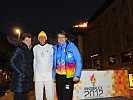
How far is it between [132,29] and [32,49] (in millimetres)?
21260

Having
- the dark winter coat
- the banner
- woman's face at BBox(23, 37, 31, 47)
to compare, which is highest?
woman's face at BBox(23, 37, 31, 47)

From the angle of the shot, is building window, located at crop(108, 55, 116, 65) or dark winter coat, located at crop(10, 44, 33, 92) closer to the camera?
dark winter coat, located at crop(10, 44, 33, 92)

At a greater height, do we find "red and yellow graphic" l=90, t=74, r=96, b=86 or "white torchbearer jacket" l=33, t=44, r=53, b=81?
"white torchbearer jacket" l=33, t=44, r=53, b=81

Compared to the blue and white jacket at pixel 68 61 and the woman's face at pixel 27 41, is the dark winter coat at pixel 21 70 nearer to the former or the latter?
the woman's face at pixel 27 41

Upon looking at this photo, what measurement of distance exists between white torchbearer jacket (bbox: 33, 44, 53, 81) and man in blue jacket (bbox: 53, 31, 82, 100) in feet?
0.89

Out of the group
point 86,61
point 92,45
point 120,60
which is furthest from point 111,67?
point 86,61

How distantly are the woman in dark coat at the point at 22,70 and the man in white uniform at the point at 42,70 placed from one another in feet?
0.72

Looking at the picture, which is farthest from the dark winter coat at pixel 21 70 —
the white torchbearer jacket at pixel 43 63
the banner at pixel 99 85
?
the banner at pixel 99 85

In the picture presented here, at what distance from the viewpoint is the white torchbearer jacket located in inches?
170

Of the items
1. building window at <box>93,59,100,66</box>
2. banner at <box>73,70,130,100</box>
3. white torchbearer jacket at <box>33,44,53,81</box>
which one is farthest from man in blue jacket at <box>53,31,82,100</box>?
building window at <box>93,59,100,66</box>

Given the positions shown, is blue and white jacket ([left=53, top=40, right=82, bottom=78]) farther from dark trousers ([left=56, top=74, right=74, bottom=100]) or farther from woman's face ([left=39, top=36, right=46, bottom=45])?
woman's face ([left=39, top=36, right=46, bottom=45])

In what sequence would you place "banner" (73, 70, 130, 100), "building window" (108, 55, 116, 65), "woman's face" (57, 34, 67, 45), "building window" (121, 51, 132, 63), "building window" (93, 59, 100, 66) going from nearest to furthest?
"woman's face" (57, 34, 67, 45) < "banner" (73, 70, 130, 100) < "building window" (121, 51, 132, 63) < "building window" (108, 55, 116, 65) < "building window" (93, 59, 100, 66)

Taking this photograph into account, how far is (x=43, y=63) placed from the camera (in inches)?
170

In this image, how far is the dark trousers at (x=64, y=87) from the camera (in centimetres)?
384
